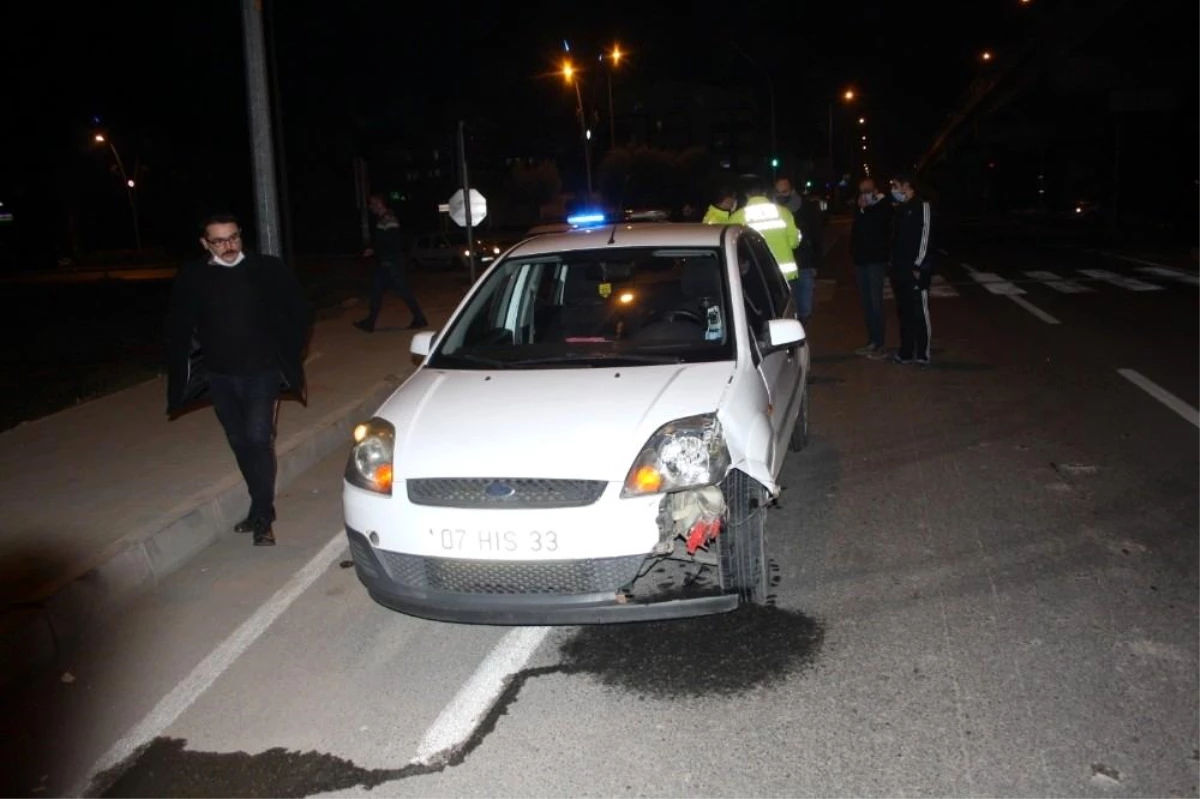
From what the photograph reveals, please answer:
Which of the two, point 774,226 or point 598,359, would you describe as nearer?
point 598,359

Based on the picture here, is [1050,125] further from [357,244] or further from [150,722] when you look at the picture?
[150,722]

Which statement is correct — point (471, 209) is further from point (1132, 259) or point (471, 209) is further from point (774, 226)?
point (1132, 259)

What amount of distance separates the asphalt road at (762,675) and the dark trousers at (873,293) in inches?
188

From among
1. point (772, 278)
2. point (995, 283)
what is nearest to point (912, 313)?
point (772, 278)

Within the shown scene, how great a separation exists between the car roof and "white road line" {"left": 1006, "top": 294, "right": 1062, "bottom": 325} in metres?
9.51

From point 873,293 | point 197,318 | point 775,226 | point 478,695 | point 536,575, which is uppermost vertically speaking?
point 775,226

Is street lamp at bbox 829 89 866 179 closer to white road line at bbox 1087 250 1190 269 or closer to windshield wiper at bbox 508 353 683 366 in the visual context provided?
white road line at bbox 1087 250 1190 269

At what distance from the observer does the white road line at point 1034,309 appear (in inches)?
573

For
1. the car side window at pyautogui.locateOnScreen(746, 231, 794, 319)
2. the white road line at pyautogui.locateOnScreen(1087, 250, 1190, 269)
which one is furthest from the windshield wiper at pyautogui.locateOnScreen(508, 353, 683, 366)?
the white road line at pyautogui.locateOnScreen(1087, 250, 1190, 269)

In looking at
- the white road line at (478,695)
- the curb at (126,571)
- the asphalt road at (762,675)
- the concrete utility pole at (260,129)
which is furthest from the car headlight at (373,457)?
the concrete utility pole at (260,129)

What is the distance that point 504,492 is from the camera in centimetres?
423

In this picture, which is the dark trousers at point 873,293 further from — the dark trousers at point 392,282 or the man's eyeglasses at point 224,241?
the man's eyeglasses at point 224,241

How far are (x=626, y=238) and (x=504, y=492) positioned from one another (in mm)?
2469

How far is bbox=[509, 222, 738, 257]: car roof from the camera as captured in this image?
6105mm
